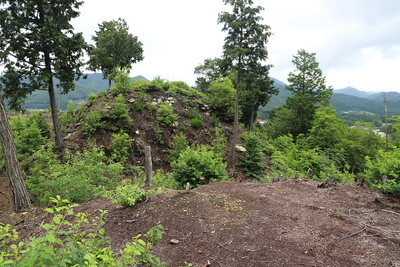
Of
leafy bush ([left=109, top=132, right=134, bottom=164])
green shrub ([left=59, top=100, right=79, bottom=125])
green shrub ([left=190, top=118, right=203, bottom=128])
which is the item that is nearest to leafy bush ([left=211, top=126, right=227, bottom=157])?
green shrub ([left=190, top=118, right=203, bottom=128])

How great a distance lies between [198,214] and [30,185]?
511 centimetres

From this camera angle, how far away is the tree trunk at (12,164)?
4.95 m

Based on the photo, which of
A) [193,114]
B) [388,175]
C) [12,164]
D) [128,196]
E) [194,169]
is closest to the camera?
[128,196]

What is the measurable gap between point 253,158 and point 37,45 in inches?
486

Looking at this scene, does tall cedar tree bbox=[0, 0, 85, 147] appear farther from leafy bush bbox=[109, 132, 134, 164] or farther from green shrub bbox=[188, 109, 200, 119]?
green shrub bbox=[188, 109, 200, 119]

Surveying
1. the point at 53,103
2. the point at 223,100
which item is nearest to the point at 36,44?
the point at 53,103

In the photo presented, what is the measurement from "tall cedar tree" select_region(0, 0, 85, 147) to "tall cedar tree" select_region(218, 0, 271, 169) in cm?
772

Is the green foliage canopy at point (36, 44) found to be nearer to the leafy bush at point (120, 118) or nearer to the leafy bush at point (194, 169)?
the leafy bush at point (120, 118)

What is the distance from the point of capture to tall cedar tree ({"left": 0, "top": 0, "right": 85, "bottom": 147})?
8.28 meters

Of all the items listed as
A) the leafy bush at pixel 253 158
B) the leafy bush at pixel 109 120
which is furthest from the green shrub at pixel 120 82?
the leafy bush at pixel 253 158

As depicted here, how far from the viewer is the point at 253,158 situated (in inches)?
489

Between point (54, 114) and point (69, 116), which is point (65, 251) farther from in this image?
point (69, 116)

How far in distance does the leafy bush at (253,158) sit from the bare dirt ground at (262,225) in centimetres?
636

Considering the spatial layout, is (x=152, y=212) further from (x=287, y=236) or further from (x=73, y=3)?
(x=73, y=3)
